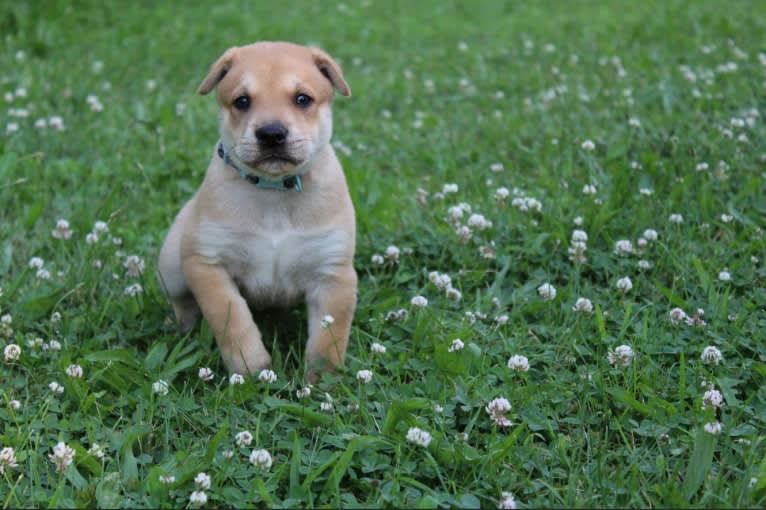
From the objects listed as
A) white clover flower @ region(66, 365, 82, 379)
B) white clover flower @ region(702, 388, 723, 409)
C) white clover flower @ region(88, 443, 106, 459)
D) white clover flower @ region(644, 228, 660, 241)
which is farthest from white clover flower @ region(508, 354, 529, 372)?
white clover flower @ region(66, 365, 82, 379)

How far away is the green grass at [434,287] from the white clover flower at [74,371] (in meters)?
0.03

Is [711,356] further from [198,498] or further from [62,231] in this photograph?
[62,231]

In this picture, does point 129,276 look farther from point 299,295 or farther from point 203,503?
point 203,503

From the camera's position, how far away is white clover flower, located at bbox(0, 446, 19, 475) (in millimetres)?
2900

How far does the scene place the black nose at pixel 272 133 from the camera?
3442 mm

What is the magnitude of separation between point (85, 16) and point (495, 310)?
5809mm

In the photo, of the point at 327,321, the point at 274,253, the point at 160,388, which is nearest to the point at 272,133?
the point at 274,253

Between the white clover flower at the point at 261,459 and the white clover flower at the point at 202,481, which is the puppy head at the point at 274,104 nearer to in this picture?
the white clover flower at the point at 261,459

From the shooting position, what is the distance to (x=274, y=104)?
3549mm

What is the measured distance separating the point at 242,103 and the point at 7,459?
1.58 meters

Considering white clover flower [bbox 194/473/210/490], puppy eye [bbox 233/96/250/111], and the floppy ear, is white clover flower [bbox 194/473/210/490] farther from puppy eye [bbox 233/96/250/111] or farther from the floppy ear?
the floppy ear

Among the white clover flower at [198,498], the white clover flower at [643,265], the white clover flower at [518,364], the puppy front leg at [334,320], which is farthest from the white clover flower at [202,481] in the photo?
the white clover flower at [643,265]

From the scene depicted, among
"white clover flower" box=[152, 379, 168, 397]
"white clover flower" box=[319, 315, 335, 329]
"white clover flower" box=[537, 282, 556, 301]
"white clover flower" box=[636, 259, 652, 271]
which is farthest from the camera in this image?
"white clover flower" box=[636, 259, 652, 271]

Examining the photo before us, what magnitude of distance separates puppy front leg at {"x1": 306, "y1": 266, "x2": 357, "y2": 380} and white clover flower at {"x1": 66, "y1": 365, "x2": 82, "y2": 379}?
33.9 inches
